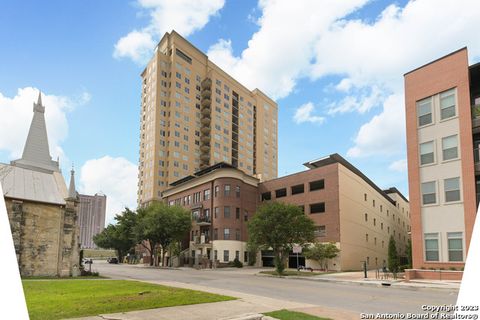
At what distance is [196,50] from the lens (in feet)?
343

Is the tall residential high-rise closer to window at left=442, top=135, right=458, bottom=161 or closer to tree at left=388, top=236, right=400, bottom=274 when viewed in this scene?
tree at left=388, top=236, right=400, bottom=274

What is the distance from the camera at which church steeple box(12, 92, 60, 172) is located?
129 ft

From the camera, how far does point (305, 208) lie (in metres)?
50.7

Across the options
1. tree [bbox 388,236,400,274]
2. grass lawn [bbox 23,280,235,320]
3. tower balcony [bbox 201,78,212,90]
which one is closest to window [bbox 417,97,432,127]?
tree [bbox 388,236,400,274]

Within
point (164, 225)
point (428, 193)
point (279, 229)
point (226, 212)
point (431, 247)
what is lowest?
point (431, 247)

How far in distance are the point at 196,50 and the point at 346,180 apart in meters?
69.5

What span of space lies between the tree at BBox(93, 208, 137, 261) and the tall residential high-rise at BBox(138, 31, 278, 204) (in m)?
13.1

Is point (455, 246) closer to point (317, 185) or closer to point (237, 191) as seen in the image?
point (317, 185)

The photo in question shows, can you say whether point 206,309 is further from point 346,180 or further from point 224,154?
point 224,154

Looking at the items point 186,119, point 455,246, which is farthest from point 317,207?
point 186,119

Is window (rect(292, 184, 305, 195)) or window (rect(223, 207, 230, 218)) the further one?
window (rect(223, 207, 230, 218))

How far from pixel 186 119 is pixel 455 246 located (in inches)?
3051

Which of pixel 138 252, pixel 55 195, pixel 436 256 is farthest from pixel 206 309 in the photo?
pixel 138 252

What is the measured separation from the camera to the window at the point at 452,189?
86.0 ft
